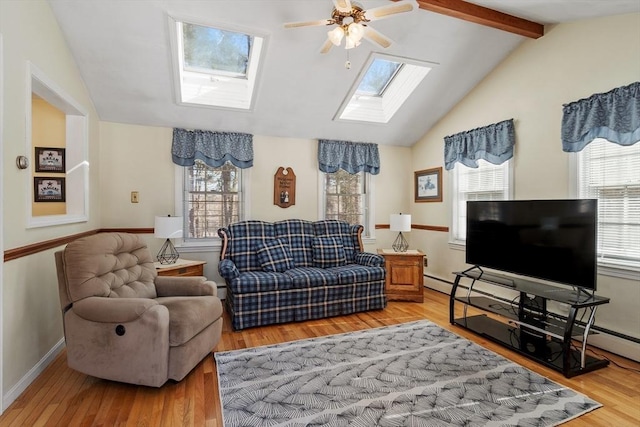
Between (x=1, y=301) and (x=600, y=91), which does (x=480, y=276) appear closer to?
(x=600, y=91)

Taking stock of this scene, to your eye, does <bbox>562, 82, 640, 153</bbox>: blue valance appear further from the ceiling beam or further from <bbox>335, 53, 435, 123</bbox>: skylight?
<bbox>335, 53, 435, 123</bbox>: skylight

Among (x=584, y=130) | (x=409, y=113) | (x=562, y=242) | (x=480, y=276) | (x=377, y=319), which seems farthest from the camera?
(x=409, y=113)

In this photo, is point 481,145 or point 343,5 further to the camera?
point 481,145

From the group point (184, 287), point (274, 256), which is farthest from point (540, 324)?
point (184, 287)

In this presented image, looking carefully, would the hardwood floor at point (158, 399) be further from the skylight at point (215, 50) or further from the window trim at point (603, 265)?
the skylight at point (215, 50)

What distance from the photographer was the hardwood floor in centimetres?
191

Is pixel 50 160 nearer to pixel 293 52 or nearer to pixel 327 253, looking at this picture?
pixel 293 52

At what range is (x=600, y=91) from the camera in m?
2.84

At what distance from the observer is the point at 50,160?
335cm

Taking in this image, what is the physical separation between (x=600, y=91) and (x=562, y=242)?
1.38m

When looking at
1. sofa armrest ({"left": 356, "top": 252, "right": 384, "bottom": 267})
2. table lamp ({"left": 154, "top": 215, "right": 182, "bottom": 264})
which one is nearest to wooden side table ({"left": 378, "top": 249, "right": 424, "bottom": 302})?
sofa armrest ({"left": 356, "top": 252, "right": 384, "bottom": 267})

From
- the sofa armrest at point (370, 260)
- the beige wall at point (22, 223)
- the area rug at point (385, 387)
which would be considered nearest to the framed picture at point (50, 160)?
the beige wall at point (22, 223)

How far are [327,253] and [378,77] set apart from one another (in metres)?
2.49

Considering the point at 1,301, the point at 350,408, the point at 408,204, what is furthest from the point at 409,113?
the point at 1,301
